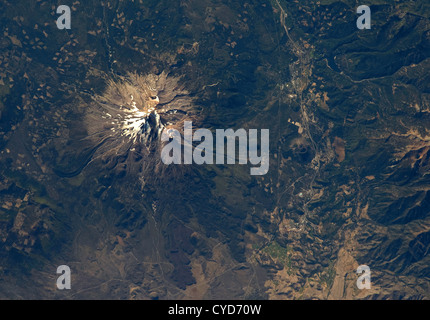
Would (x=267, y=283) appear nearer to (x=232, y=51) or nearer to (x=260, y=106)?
(x=260, y=106)

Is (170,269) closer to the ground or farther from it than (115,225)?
closer to the ground

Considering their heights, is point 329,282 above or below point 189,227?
below

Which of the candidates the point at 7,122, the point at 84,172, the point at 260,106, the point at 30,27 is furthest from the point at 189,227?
the point at 30,27

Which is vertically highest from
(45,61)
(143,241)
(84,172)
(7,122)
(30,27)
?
(30,27)

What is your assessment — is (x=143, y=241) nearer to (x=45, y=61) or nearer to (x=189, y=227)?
(x=189, y=227)

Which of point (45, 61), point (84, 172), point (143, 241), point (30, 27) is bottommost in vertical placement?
point (143, 241)

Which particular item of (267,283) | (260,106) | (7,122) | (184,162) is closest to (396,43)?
(260,106)

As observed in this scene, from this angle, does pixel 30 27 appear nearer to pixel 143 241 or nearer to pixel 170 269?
pixel 143 241
